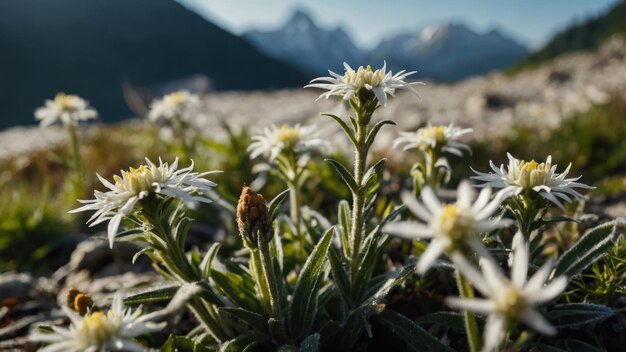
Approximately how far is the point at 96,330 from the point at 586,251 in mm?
1835

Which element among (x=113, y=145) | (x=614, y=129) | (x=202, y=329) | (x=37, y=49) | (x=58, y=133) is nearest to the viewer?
(x=202, y=329)

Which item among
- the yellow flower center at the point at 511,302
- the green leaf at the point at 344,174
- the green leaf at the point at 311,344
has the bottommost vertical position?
the green leaf at the point at 311,344

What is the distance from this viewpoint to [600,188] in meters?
4.42

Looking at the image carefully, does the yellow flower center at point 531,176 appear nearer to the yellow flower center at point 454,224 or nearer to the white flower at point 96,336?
the yellow flower center at point 454,224

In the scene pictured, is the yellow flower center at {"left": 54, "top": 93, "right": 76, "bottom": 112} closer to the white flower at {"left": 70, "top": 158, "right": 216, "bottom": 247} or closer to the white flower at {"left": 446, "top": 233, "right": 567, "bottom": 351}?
the white flower at {"left": 70, "top": 158, "right": 216, "bottom": 247}

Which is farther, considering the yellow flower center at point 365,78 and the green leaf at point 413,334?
the yellow flower center at point 365,78

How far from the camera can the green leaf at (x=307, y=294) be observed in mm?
2098

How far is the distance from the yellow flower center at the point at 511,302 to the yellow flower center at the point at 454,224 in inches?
7.1

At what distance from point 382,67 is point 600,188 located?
3274 millimetres

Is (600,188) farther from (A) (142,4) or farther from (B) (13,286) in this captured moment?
(A) (142,4)

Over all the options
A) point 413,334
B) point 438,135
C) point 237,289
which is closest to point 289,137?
point 438,135

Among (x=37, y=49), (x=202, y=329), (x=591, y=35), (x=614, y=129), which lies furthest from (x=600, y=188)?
(x=591, y=35)

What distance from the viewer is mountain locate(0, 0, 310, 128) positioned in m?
94.6

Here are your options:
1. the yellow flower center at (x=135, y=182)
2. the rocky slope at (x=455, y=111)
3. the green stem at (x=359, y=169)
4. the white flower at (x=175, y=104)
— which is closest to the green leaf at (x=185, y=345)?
the yellow flower center at (x=135, y=182)
